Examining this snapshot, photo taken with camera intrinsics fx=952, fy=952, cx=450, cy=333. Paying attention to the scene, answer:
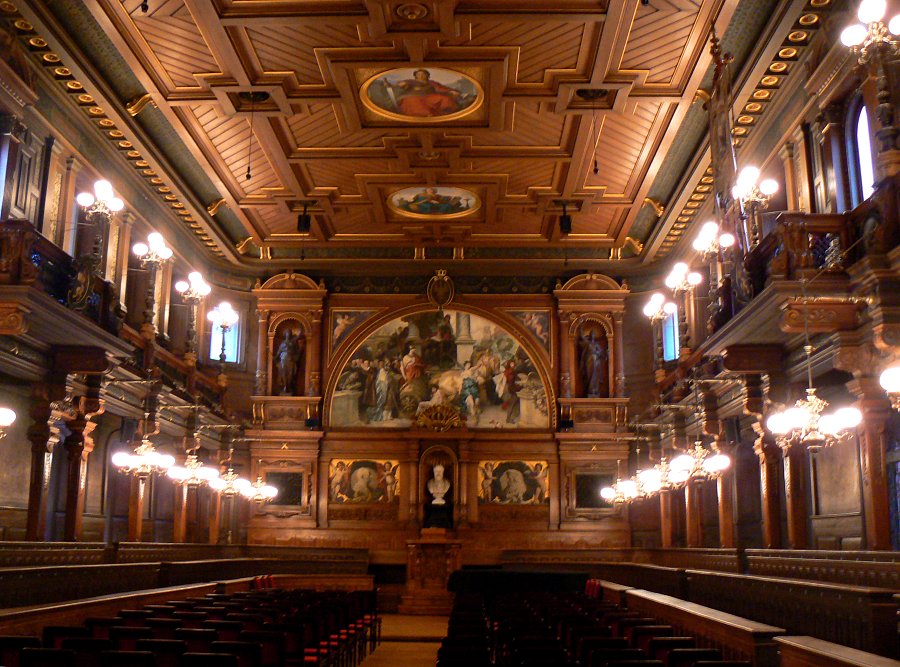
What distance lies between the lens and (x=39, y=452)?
15836 millimetres

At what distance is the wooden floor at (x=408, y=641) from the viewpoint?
45.5ft

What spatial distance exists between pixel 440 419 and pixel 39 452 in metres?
12.2

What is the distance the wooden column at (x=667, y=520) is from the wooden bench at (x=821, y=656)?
17.1 metres

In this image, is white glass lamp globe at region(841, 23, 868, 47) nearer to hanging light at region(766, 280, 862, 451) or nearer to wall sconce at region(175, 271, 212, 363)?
hanging light at region(766, 280, 862, 451)

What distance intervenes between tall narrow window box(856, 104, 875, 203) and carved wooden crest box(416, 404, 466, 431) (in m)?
14.1

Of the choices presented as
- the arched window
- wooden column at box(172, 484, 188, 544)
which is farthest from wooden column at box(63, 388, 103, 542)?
the arched window

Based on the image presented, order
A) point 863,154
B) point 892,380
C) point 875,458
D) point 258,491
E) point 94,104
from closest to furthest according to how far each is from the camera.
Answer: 1. point 892,380
2. point 875,458
3. point 863,154
4. point 94,104
5. point 258,491

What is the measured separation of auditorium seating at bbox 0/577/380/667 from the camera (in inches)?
230

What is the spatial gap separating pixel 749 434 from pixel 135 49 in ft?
46.5

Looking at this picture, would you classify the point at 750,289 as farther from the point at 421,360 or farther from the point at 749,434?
the point at 421,360

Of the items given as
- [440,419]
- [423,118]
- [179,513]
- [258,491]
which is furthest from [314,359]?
[423,118]

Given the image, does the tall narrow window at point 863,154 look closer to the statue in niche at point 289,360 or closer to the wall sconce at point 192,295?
the wall sconce at point 192,295

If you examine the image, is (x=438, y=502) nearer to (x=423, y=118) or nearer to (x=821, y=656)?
(x=423, y=118)

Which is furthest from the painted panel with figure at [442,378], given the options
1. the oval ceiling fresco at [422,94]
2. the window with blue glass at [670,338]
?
the oval ceiling fresco at [422,94]
